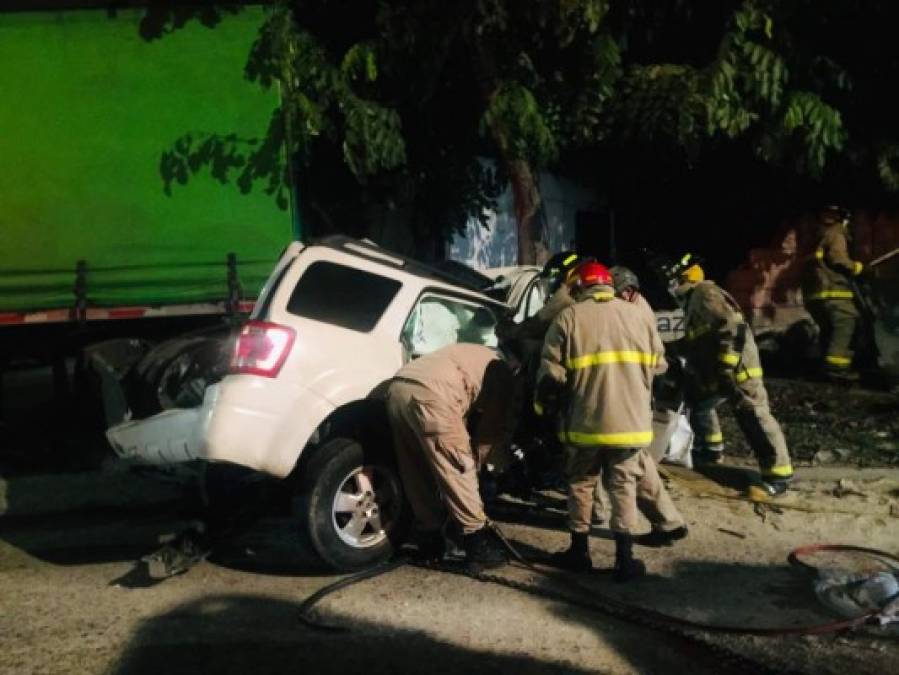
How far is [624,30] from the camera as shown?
338 inches

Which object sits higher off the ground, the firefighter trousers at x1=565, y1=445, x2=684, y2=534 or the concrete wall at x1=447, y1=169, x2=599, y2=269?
the concrete wall at x1=447, y1=169, x2=599, y2=269

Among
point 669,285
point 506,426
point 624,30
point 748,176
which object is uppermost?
point 624,30

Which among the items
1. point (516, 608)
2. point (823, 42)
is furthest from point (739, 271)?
point (516, 608)

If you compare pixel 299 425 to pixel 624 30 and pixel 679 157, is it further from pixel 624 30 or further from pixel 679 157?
pixel 679 157

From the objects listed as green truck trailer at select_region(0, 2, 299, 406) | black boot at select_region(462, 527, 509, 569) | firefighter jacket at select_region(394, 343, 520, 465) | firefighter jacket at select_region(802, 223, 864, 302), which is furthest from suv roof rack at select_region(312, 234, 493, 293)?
firefighter jacket at select_region(802, 223, 864, 302)

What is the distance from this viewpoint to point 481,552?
5062 mm

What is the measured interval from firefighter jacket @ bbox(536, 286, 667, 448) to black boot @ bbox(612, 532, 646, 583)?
499mm

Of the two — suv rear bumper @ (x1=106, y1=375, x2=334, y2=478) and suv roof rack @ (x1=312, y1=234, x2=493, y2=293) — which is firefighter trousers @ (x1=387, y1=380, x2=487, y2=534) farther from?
suv roof rack @ (x1=312, y1=234, x2=493, y2=293)

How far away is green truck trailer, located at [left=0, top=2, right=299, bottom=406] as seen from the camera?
23.7 ft

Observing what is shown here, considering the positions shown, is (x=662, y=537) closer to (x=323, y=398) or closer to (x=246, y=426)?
(x=323, y=398)

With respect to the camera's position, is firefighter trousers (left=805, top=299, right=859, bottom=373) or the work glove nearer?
the work glove

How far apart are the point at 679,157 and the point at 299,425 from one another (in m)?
7.66

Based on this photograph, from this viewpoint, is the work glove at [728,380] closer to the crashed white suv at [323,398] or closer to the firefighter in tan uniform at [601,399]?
the firefighter in tan uniform at [601,399]

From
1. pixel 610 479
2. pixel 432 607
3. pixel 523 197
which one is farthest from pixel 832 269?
pixel 432 607
